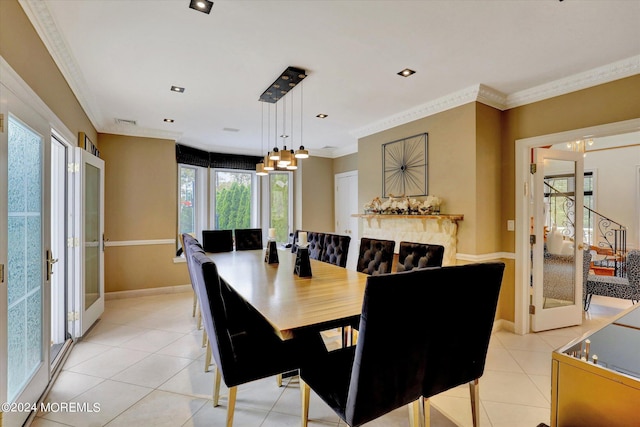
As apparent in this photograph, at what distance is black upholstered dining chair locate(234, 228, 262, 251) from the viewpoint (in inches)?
169

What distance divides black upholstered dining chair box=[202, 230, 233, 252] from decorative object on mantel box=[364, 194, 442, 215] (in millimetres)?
1976

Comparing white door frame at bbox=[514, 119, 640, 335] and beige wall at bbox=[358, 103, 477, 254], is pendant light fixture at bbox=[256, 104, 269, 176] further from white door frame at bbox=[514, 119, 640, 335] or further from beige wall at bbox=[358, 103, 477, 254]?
white door frame at bbox=[514, 119, 640, 335]

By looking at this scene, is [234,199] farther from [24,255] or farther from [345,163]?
[24,255]

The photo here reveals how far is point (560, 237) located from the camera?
3.56 metres

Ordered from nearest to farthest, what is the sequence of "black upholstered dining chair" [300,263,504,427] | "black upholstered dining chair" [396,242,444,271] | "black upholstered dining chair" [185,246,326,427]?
1. "black upholstered dining chair" [300,263,504,427]
2. "black upholstered dining chair" [185,246,326,427]
3. "black upholstered dining chair" [396,242,444,271]

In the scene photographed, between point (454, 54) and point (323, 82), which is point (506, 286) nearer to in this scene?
point (454, 54)

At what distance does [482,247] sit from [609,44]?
196cm

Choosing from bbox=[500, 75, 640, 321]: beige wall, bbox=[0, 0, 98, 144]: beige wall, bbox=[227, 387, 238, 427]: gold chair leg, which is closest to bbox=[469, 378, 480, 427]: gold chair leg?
bbox=[227, 387, 238, 427]: gold chair leg

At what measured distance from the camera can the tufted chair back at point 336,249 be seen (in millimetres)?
3242

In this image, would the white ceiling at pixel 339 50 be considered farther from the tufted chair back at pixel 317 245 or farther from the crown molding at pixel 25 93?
the tufted chair back at pixel 317 245

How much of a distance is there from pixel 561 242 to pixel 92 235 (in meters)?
5.47

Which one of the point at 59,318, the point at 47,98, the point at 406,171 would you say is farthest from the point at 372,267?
the point at 59,318

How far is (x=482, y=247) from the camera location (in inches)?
130

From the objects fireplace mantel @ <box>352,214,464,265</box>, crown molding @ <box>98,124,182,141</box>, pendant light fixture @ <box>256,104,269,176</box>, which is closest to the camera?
fireplace mantel @ <box>352,214,464,265</box>
